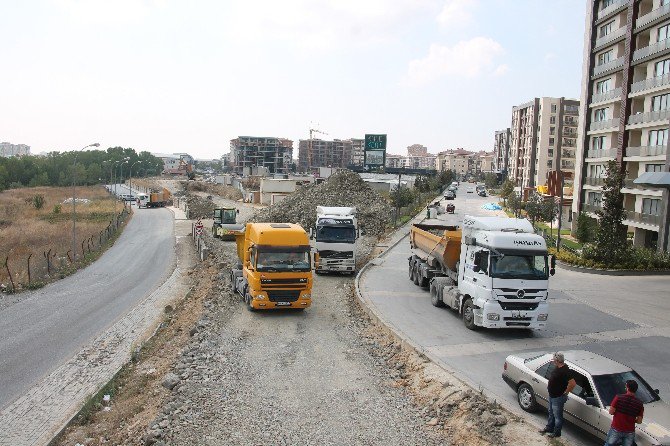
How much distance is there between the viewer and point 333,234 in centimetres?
2880

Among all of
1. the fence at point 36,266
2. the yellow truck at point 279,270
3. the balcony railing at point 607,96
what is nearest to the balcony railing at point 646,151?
the balcony railing at point 607,96

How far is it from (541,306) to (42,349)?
16.8 m

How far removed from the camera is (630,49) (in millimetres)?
41875

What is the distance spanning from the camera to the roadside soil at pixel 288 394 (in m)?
11.1

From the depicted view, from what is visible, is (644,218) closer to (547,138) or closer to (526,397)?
(526,397)

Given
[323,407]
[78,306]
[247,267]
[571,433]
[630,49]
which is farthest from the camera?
[630,49]

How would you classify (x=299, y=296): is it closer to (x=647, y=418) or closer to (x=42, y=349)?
(x=42, y=349)

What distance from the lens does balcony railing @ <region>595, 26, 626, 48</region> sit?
143 feet

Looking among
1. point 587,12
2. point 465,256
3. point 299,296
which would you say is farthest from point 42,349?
point 587,12

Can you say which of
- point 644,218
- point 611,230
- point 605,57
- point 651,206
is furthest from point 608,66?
point 611,230

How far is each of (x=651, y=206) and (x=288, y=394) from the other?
36.1m

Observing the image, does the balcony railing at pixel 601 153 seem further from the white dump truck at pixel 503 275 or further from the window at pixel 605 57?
the white dump truck at pixel 503 275

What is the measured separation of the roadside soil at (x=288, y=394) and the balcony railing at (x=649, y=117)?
30.2 m

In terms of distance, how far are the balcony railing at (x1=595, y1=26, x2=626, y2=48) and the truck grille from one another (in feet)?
124
